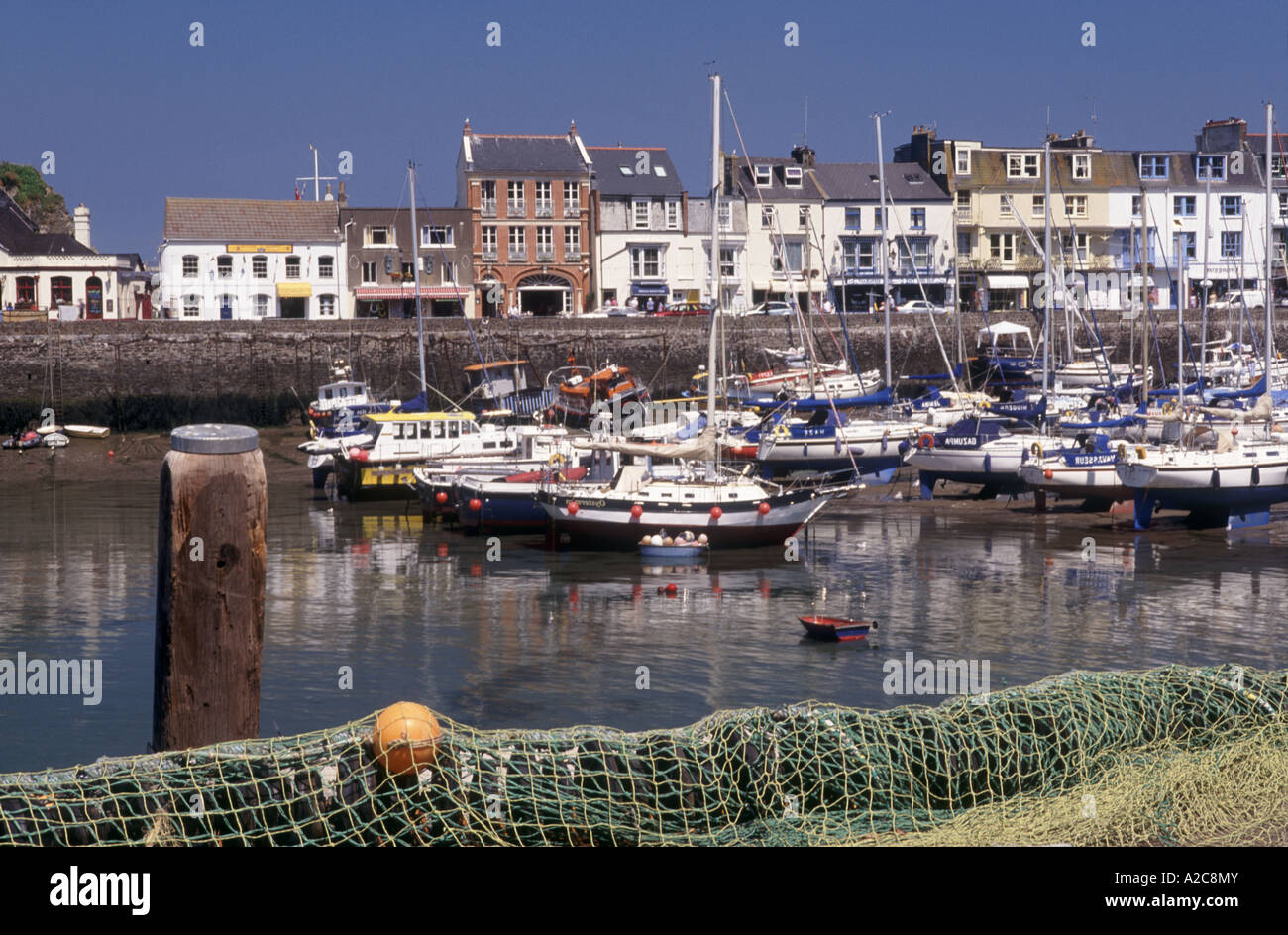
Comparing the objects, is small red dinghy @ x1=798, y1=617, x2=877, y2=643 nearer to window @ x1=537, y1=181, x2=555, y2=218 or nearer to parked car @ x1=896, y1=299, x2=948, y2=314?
parked car @ x1=896, y1=299, x2=948, y2=314

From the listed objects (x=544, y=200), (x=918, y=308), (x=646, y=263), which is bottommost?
(x=918, y=308)

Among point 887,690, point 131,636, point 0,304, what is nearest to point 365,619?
point 131,636

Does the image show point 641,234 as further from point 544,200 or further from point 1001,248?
point 1001,248

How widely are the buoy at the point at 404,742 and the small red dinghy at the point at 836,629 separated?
1298 centimetres

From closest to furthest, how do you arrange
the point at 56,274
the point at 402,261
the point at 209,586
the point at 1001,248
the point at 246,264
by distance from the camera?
1. the point at 209,586
2. the point at 56,274
3. the point at 246,264
4. the point at 402,261
5. the point at 1001,248

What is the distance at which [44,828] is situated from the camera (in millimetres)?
7035

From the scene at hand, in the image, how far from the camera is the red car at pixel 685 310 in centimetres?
6719

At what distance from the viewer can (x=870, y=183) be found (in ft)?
250

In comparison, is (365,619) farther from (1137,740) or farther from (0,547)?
(1137,740)

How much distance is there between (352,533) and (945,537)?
1334cm

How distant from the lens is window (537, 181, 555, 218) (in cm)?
7069

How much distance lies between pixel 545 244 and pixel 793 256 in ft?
44.4

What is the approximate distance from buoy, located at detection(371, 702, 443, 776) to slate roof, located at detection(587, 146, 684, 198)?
2593 inches

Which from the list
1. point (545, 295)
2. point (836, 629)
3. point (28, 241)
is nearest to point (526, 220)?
point (545, 295)
